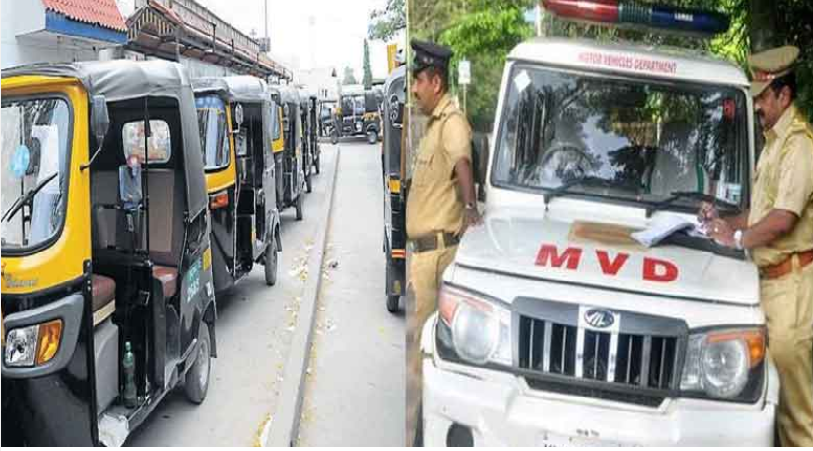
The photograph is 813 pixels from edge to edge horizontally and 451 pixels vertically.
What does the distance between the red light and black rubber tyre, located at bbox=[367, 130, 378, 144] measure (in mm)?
22516

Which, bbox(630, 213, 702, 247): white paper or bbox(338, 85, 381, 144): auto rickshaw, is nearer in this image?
bbox(630, 213, 702, 247): white paper

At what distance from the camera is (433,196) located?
3553 millimetres

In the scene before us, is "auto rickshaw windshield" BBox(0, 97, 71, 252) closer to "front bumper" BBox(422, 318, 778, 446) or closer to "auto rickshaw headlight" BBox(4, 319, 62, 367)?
"auto rickshaw headlight" BBox(4, 319, 62, 367)

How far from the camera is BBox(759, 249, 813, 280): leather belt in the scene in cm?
346

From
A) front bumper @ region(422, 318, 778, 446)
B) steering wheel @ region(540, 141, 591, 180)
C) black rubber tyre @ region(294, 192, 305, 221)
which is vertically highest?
steering wheel @ region(540, 141, 591, 180)

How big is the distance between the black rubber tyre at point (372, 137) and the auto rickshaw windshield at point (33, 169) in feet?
72.7

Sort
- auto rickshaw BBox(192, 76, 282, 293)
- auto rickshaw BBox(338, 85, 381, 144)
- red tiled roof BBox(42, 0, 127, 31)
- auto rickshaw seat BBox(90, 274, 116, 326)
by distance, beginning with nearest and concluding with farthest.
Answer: auto rickshaw seat BBox(90, 274, 116, 326)
auto rickshaw BBox(192, 76, 282, 293)
red tiled roof BBox(42, 0, 127, 31)
auto rickshaw BBox(338, 85, 381, 144)

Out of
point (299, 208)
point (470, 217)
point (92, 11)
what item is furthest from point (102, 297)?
point (299, 208)

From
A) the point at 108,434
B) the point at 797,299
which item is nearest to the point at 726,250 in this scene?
the point at 797,299

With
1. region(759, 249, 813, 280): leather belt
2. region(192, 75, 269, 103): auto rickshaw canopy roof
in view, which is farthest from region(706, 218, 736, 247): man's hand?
region(192, 75, 269, 103): auto rickshaw canopy roof

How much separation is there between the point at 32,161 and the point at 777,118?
340 cm

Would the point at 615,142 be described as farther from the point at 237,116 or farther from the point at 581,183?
the point at 237,116

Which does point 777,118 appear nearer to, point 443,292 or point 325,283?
point 443,292

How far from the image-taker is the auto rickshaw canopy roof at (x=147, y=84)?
379cm
